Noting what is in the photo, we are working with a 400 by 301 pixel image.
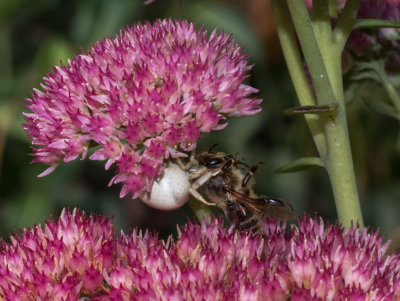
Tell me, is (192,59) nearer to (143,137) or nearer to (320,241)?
(143,137)

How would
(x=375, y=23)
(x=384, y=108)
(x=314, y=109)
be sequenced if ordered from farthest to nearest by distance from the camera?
(x=384, y=108) → (x=375, y=23) → (x=314, y=109)

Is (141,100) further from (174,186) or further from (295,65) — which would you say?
(295,65)

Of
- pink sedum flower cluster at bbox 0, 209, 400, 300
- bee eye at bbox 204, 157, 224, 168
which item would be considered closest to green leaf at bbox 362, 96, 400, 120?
pink sedum flower cluster at bbox 0, 209, 400, 300

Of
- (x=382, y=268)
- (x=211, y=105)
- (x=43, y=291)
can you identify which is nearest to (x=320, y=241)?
(x=382, y=268)

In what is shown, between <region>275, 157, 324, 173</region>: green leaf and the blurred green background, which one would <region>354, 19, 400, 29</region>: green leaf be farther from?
the blurred green background

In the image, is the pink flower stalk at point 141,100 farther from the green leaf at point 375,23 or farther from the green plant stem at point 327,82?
the green leaf at point 375,23

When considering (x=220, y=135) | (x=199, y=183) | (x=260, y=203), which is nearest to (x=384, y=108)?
(x=260, y=203)

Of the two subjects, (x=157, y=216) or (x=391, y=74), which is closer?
(x=391, y=74)
